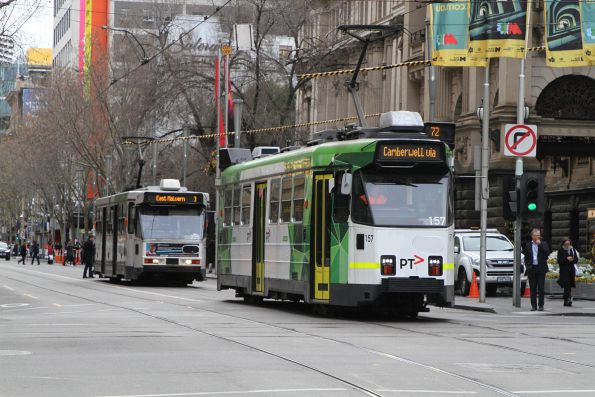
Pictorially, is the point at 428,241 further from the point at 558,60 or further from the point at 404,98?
the point at 404,98

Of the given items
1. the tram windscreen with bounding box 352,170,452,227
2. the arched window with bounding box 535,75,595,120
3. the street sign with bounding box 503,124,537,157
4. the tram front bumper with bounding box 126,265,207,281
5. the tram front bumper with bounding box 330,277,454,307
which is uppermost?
the arched window with bounding box 535,75,595,120

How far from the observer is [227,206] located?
30531 mm

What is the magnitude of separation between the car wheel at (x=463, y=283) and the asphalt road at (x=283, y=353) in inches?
386

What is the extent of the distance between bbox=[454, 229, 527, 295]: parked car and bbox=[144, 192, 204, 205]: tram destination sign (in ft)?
27.4

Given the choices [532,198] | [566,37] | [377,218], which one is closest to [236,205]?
[532,198]

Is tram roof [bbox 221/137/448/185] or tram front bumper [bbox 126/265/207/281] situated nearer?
tram roof [bbox 221/137/448/185]

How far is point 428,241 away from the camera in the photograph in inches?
899

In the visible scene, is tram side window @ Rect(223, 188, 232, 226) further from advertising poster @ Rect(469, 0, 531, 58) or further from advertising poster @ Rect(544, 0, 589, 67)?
advertising poster @ Rect(544, 0, 589, 67)

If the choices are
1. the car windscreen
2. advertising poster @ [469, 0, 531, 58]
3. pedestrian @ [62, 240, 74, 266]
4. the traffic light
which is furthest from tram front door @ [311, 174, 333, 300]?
pedestrian @ [62, 240, 74, 266]

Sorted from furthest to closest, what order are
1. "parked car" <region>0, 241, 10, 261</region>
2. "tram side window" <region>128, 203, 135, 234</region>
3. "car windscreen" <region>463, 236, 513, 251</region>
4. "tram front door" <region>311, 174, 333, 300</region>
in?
"parked car" <region>0, 241, 10, 261</region>, "tram side window" <region>128, 203, 135, 234</region>, "car windscreen" <region>463, 236, 513, 251</region>, "tram front door" <region>311, 174, 333, 300</region>

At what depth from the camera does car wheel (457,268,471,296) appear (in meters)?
37.3

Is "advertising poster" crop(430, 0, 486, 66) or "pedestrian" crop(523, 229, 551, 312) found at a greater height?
"advertising poster" crop(430, 0, 486, 66)

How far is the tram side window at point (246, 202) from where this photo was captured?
2841 cm

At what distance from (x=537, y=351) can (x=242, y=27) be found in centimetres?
3986
